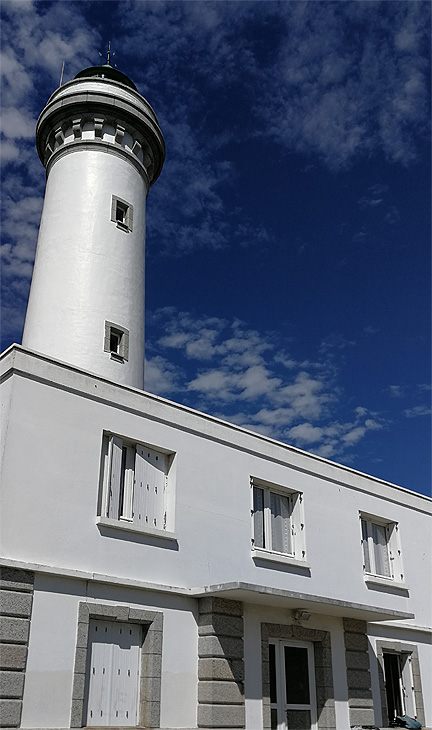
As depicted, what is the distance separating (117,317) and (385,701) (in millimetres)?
10225

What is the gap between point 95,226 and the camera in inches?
690

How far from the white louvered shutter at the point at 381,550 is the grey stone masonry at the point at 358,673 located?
6.96 ft

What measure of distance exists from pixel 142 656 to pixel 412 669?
7.93m

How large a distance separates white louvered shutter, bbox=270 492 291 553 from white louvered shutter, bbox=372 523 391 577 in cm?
328

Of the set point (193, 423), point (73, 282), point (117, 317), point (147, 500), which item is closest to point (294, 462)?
point (193, 423)

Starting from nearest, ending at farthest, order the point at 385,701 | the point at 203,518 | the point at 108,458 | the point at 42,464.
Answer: the point at 42,464, the point at 108,458, the point at 203,518, the point at 385,701

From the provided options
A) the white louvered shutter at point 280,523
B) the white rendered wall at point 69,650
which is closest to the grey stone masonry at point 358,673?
the white louvered shutter at point 280,523

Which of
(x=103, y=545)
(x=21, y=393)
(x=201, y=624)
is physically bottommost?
(x=201, y=624)

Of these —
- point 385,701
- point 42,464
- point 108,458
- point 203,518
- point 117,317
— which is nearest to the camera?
point 42,464

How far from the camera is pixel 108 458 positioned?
12047 mm

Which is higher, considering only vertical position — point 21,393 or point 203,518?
point 21,393

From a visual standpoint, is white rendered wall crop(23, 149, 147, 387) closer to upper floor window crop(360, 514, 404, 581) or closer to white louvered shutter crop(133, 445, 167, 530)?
white louvered shutter crop(133, 445, 167, 530)

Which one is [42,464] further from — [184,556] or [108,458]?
[184,556]

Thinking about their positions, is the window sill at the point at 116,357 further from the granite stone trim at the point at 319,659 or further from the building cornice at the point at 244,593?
the granite stone trim at the point at 319,659
